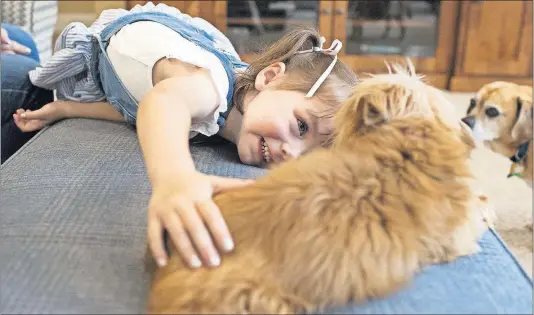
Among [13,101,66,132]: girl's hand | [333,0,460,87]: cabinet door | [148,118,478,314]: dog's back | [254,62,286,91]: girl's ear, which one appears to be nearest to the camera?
[148,118,478,314]: dog's back

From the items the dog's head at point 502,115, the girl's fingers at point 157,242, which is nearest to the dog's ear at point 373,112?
the girl's fingers at point 157,242

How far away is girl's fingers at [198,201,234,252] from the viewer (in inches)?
22.6

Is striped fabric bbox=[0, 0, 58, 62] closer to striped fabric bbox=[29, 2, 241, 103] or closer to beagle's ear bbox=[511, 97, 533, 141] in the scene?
striped fabric bbox=[29, 2, 241, 103]

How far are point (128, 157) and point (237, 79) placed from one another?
0.35m

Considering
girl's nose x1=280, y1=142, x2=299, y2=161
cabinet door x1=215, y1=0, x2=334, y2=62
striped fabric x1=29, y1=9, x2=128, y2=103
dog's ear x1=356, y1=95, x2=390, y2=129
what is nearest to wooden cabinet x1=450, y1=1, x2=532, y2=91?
cabinet door x1=215, y1=0, x2=334, y2=62

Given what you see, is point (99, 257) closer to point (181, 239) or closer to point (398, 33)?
point (181, 239)

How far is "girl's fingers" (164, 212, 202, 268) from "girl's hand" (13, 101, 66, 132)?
2.51 ft

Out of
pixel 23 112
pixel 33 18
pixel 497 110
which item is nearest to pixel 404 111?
pixel 23 112

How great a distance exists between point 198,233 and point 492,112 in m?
1.51

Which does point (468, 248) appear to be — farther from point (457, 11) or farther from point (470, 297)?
point (457, 11)

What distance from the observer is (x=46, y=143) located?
1056 mm

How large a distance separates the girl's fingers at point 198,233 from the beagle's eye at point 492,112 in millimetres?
1475

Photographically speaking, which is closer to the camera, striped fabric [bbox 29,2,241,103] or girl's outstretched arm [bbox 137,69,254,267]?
girl's outstretched arm [bbox 137,69,254,267]

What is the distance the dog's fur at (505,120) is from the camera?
177 centimetres
